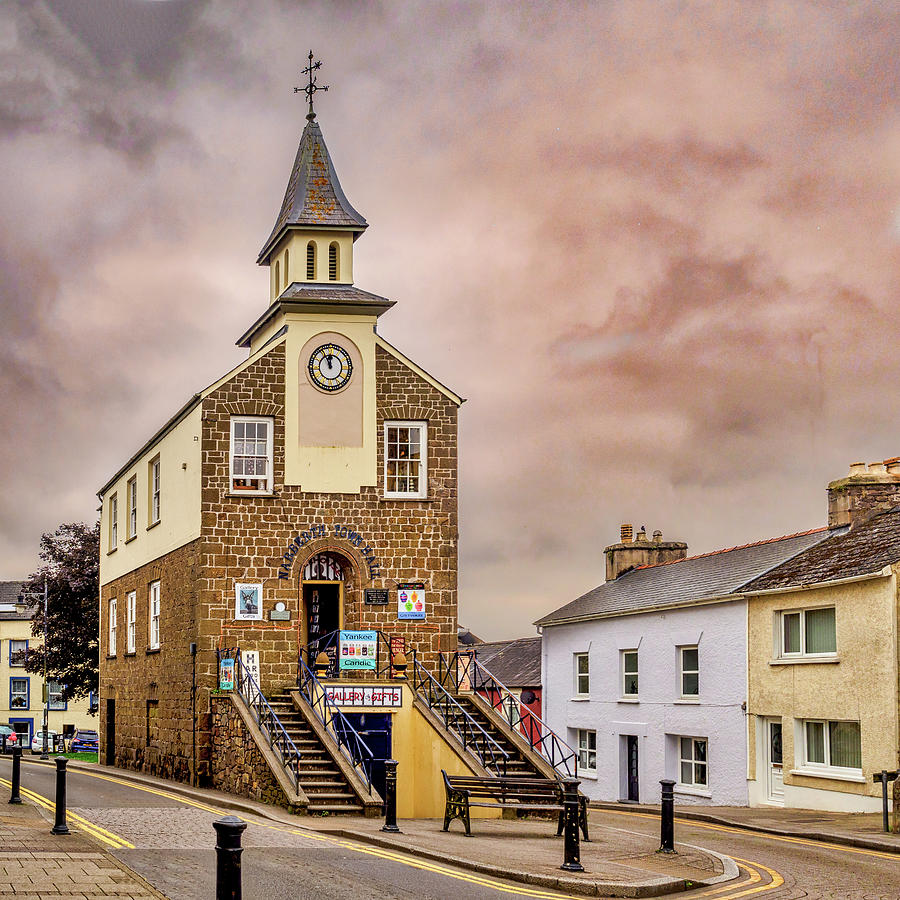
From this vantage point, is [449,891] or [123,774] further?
[123,774]

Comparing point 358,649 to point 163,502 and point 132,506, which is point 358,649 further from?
point 132,506

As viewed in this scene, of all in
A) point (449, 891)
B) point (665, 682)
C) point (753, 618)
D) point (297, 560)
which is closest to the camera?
point (449, 891)

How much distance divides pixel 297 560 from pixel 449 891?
49.1 ft

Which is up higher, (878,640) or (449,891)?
(878,640)

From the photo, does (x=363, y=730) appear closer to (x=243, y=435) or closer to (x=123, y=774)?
(x=243, y=435)

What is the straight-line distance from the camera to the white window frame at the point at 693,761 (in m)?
33.1

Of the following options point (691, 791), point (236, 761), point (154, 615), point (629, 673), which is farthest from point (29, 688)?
point (236, 761)

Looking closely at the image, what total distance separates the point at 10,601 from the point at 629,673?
57.0 m

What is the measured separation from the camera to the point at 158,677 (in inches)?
1232

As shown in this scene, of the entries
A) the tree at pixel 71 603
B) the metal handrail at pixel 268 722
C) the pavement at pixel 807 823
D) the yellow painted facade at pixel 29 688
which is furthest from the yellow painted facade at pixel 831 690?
the yellow painted facade at pixel 29 688

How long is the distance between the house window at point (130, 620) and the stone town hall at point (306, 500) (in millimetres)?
4362

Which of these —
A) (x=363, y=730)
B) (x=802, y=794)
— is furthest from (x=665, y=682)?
(x=363, y=730)

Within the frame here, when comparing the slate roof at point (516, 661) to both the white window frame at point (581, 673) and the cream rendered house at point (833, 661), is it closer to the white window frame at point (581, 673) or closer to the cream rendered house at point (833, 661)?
the white window frame at point (581, 673)

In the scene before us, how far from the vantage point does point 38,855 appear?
47.7 feet
